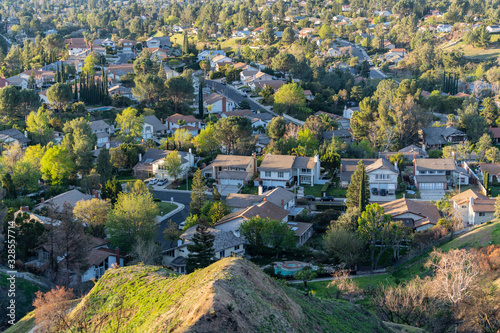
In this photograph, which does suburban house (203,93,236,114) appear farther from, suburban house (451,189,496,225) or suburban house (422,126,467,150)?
suburban house (451,189,496,225)

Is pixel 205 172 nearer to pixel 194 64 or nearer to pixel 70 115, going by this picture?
pixel 70 115

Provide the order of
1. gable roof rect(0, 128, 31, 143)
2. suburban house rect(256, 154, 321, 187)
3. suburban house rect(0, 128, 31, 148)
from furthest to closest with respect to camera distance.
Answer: gable roof rect(0, 128, 31, 143)
suburban house rect(0, 128, 31, 148)
suburban house rect(256, 154, 321, 187)

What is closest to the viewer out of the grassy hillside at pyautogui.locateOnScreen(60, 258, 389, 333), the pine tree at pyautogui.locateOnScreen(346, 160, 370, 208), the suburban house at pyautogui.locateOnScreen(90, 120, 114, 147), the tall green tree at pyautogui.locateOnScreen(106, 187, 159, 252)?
the grassy hillside at pyautogui.locateOnScreen(60, 258, 389, 333)

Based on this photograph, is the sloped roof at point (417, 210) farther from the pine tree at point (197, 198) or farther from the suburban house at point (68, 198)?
the suburban house at point (68, 198)

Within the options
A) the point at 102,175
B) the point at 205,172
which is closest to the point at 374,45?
the point at 205,172

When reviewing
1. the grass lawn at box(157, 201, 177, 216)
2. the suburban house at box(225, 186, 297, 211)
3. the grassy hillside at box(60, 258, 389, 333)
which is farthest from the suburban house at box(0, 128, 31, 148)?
the grassy hillside at box(60, 258, 389, 333)

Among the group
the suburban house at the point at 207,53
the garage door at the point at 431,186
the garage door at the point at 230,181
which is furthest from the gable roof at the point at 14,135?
the suburban house at the point at 207,53
